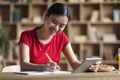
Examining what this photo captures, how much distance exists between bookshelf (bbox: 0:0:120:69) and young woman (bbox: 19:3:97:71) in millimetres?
3121

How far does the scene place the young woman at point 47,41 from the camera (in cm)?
240

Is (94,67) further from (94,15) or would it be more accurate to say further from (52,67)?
(94,15)

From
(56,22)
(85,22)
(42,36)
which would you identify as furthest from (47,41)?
(85,22)

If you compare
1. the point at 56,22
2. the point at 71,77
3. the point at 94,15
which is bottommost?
the point at 71,77

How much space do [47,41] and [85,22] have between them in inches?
128

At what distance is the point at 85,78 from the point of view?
2.03 metres

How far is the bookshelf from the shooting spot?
229 inches

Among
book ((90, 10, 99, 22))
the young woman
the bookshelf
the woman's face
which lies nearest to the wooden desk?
the young woman

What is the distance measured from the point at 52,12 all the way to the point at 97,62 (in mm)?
484

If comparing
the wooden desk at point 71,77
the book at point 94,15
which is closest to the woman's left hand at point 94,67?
the wooden desk at point 71,77

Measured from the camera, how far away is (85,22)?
5.83 metres

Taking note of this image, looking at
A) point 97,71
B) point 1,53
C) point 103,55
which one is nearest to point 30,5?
point 1,53

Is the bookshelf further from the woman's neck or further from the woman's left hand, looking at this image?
the woman's left hand

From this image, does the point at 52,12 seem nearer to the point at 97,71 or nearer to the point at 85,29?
the point at 97,71
